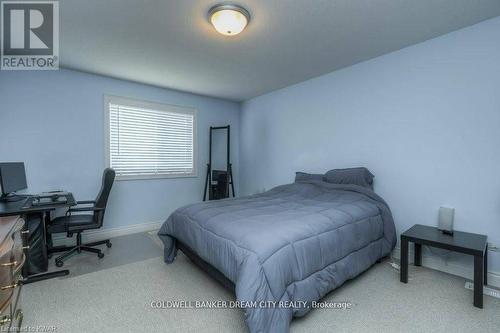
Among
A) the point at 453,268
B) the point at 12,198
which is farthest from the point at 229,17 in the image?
the point at 453,268

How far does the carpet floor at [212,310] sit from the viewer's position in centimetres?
168

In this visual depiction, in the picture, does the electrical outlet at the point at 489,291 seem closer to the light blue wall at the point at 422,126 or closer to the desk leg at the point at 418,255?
the light blue wall at the point at 422,126

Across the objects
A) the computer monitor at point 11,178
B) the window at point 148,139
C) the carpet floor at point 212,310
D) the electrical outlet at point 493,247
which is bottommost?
the carpet floor at point 212,310

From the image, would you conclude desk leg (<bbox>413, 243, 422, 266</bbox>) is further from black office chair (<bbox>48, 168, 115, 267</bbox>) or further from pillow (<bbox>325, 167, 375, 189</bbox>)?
black office chair (<bbox>48, 168, 115, 267</bbox>)

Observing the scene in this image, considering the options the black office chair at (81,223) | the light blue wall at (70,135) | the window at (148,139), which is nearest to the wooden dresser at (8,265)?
the black office chair at (81,223)

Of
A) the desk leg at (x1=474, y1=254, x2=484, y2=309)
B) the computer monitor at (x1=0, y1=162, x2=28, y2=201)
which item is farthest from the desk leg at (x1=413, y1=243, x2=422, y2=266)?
the computer monitor at (x1=0, y1=162, x2=28, y2=201)

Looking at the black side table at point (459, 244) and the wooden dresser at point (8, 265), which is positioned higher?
the wooden dresser at point (8, 265)

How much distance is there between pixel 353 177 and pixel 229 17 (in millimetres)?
2278

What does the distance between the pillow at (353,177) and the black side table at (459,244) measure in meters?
0.72

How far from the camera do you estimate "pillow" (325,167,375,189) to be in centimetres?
296

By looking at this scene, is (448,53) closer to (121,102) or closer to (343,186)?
(343,186)

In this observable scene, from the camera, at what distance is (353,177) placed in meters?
3.02

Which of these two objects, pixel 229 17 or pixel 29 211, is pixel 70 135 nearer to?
pixel 29 211

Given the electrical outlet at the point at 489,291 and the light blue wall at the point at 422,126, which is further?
the light blue wall at the point at 422,126
